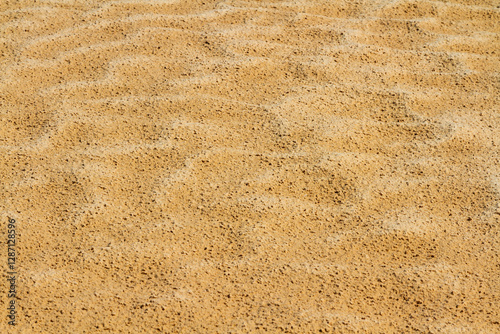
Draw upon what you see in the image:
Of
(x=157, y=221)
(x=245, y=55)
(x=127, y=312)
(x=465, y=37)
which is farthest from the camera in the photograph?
(x=465, y=37)

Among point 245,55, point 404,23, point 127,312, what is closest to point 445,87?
point 404,23

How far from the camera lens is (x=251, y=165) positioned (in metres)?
2.13

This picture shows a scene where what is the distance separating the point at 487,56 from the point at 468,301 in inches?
53.1

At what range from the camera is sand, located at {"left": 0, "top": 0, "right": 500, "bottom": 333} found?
1695mm

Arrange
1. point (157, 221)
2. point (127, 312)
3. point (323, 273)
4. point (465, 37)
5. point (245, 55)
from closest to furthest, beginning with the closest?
point (127, 312) < point (323, 273) < point (157, 221) < point (245, 55) < point (465, 37)

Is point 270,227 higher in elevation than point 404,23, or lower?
lower

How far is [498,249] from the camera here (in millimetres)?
1873

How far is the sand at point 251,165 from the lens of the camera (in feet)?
5.56

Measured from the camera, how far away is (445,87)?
255 centimetres

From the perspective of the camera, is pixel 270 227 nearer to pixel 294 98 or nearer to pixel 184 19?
pixel 294 98

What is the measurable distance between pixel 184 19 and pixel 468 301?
1678 millimetres

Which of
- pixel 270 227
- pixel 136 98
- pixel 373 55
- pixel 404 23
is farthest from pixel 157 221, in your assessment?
pixel 404 23

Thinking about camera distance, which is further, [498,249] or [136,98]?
[136,98]

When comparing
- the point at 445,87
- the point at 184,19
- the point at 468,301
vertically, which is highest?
the point at 184,19
